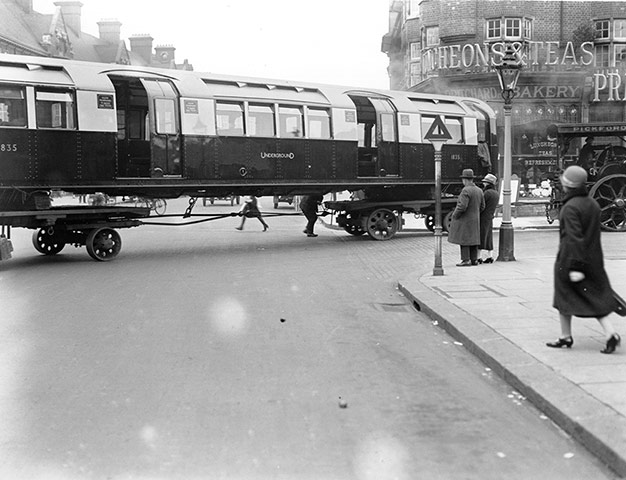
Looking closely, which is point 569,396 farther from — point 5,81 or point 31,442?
point 5,81

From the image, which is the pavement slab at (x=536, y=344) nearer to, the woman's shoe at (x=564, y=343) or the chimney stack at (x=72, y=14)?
the woman's shoe at (x=564, y=343)

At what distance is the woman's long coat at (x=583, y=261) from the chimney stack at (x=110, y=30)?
48.6 meters

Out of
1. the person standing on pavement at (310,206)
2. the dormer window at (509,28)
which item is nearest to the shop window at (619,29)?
the dormer window at (509,28)

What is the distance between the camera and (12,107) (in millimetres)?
13594

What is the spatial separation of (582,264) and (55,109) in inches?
431

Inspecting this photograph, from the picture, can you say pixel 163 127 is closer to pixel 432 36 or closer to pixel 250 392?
pixel 250 392

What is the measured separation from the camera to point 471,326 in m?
7.55

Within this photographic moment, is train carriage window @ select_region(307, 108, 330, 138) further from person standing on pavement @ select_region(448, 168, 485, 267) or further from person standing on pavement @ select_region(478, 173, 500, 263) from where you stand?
person standing on pavement @ select_region(448, 168, 485, 267)

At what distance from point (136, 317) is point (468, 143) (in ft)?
47.2

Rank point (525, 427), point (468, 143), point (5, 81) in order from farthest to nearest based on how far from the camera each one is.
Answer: point (468, 143) < point (5, 81) < point (525, 427)

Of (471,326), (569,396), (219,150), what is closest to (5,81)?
(219,150)

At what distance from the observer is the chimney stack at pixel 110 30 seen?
5377 centimetres

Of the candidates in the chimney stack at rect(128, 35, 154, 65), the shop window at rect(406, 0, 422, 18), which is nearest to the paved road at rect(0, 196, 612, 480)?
the shop window at rect(406, 0, 422, 18)

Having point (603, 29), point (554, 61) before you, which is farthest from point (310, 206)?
point (603, 29)
